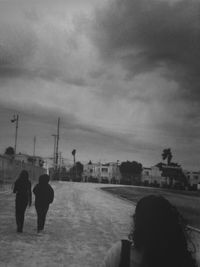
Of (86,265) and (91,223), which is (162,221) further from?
(91,223)

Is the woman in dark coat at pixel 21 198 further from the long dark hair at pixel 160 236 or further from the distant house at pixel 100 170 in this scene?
the distant house at pixel 100 170

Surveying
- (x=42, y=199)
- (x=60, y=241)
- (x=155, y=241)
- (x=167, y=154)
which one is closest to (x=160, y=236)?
(x=155, y=241)

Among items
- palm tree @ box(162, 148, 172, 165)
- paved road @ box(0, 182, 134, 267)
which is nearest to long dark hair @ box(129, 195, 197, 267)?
paved road @ box(0, 182, 134, 267)

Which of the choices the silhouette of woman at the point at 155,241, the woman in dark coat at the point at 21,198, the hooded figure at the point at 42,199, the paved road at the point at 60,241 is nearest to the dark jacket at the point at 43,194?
the hooded figure at the point at 42,199

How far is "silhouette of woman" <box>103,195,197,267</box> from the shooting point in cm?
245

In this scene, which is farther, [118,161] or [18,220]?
[118,161]

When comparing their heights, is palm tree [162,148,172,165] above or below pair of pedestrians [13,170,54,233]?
above

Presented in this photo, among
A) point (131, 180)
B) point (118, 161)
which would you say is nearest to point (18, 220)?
point (131, 180)

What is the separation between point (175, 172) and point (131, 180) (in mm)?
22428

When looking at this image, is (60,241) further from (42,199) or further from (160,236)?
(160,236)

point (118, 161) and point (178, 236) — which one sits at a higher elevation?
point (118, 161)

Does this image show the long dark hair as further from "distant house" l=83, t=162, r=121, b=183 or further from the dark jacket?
"distant house" l=83, t=162, r=121, b=183

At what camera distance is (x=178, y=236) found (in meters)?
2.49

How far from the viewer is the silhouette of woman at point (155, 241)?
2.45 metres
